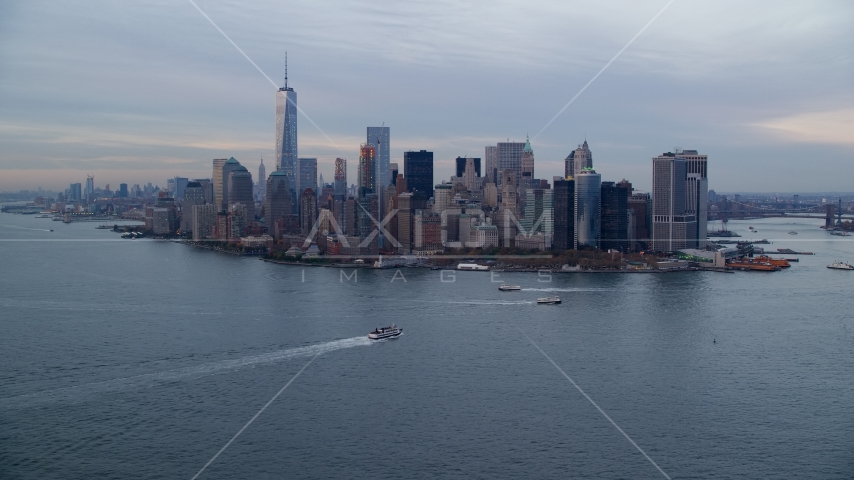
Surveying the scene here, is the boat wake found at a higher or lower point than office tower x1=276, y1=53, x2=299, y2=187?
lower

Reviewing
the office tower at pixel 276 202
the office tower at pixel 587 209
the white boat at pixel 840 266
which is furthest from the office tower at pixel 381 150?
the white boat at pixel 840 266

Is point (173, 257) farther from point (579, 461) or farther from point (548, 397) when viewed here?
point (579, 461)

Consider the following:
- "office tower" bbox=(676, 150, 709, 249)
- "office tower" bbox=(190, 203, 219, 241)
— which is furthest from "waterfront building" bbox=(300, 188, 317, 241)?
"office tower" bbox=(676, 150, 709, 249)

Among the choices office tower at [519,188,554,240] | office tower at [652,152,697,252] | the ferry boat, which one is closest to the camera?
the ferry boat

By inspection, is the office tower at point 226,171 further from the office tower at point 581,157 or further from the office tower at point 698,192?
the office tower at point 698,192

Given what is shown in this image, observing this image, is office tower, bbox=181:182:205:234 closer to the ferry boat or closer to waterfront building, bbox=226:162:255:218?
waterfront building, bbox=226:162:255:218

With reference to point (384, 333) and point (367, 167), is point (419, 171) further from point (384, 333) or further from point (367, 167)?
point (384, 333)

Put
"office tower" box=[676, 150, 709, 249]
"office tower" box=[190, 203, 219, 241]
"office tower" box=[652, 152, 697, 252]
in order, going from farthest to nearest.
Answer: "office tower" box=[190, 203, 219, 241] → "office tower" box=[676, 150, 709, 249] → "office tower" box=[652, 152, 697, 252]
